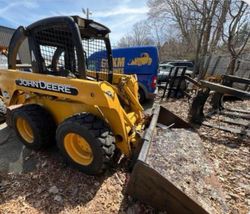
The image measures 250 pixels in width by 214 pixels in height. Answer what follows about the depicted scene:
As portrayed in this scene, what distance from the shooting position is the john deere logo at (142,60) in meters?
7.25

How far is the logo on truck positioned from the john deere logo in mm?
4625

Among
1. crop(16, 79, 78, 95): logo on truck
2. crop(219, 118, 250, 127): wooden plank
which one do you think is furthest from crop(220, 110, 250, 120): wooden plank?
crop(16, 79, 78, 95): logo on truck

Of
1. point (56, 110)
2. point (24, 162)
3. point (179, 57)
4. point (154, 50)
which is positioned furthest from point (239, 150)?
point (179, 57)

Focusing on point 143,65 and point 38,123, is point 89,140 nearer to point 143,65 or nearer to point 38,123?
point 38,123

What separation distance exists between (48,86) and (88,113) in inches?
30.3

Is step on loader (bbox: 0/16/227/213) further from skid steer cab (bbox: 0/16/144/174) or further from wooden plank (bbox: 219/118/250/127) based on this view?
wooden plank (bbox: 219/118/250/127)

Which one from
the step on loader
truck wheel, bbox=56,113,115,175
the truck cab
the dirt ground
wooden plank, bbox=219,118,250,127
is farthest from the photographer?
the truck cab

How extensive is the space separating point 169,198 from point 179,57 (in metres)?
32.8

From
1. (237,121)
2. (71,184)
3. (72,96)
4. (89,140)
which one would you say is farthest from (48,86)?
(237,121)

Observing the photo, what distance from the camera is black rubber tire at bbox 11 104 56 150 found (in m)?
3.26

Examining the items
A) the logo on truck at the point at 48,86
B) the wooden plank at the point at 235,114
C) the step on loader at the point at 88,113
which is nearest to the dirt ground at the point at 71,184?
the step on loader at the point at 88,113

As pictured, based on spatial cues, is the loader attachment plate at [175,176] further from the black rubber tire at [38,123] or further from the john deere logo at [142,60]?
the john deere logo at [142,60]

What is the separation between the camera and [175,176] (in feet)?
8.49

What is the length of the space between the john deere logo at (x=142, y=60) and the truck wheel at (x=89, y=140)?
488 centimetres
